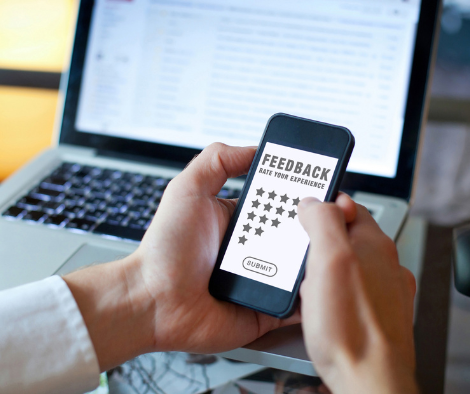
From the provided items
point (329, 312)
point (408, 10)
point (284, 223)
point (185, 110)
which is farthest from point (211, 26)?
point (329, 312)

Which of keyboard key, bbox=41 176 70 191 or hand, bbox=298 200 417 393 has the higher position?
hand, bbox=298 200 417 393

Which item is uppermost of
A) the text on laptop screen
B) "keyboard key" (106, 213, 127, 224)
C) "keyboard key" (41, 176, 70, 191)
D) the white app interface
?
the text on laptop screen

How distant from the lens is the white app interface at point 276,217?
0.37m

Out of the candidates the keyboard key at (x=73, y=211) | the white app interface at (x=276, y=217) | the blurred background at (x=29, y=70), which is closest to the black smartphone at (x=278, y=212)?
the white app interface at (x=276, y=217)

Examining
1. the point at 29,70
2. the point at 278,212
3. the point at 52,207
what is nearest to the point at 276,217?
the point at 278,212

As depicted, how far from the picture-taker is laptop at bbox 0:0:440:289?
0.53m

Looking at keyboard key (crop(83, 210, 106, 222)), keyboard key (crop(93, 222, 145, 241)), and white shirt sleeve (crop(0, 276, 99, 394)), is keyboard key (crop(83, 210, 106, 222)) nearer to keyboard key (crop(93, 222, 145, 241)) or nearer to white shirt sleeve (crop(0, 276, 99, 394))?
keyboard key (crop(93, 222, 145, 241))

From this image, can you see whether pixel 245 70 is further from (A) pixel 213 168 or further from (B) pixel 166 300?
(B) pixel 166 300

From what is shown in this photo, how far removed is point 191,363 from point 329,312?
222 millimetres

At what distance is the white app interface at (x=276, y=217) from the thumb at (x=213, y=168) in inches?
0.9

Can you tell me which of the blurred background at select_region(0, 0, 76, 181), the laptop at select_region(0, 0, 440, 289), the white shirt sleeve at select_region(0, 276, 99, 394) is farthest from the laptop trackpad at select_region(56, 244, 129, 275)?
the blurred background at select_region(0, 0, 76, 181)

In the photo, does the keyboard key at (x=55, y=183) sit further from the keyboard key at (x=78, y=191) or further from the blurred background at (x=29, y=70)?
the blurred background at (x=29, y=70)

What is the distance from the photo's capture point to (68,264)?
17.9 inches

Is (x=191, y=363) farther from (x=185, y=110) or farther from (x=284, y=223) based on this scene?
(x=185, y=110)
